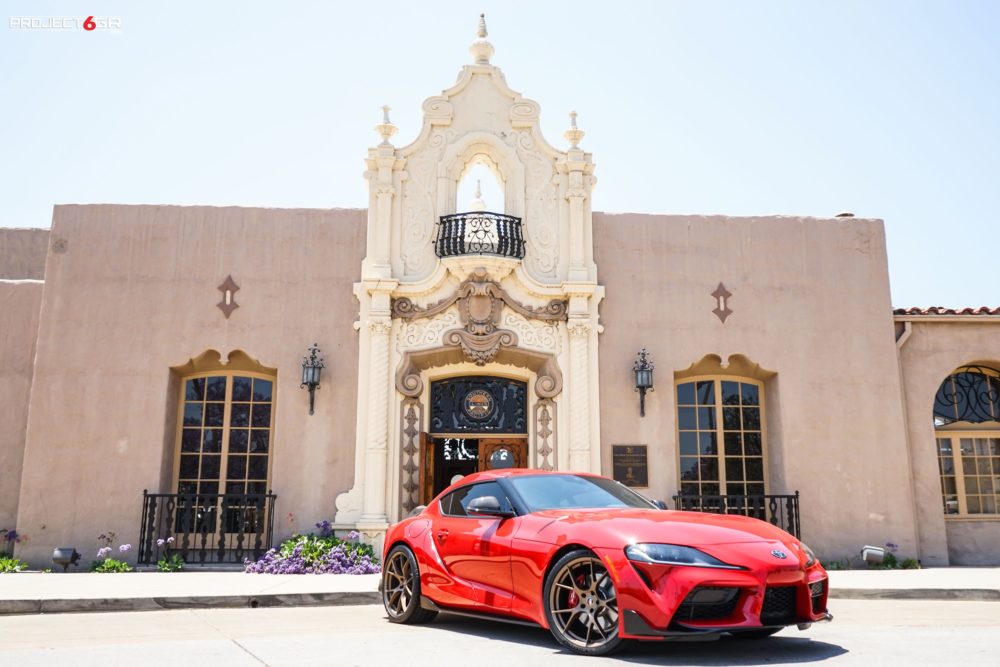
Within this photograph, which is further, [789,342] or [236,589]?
[789,342]

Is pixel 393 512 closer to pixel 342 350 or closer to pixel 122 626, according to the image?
pixel 342 350

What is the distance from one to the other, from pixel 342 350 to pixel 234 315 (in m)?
1.81

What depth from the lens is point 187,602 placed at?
8828mm

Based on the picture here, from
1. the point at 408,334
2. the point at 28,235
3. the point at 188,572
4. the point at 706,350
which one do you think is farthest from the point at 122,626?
the point at 28,235

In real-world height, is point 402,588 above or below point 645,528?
below

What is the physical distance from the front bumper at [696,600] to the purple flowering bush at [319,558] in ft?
24.2

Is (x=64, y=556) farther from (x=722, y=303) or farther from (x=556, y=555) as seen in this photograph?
(x=722, y=303)

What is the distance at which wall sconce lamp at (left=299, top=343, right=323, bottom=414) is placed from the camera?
1329 cm

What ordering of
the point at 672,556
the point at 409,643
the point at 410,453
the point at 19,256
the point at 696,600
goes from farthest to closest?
the point at 19,256 < the point at 410,453 < the point at 409,643 < the point at 672,556 < the point at 696,600

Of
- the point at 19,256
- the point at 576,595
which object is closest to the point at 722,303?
the point at 576,595

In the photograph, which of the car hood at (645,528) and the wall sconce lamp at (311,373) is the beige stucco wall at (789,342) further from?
the car hood at (645,528)

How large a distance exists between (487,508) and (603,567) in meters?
1.15

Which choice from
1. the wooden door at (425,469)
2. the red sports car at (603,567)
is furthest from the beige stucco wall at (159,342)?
the red sports car at (603,567)

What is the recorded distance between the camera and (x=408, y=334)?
1370 cm
